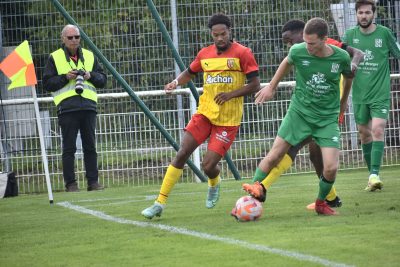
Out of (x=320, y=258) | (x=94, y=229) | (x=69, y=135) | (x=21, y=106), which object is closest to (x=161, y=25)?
(x=69, y=135)

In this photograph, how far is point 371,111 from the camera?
42.8ft

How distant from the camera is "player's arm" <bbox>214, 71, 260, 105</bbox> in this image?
1059 cm

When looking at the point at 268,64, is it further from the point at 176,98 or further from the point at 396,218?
the point at 396,218

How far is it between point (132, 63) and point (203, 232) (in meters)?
8.10

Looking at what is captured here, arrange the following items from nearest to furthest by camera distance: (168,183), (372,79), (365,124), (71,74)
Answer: (168,183), (372,79), (365,124), (71,74)

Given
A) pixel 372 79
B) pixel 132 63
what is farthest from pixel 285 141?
pixel 132 63

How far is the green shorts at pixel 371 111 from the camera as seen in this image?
1291cm

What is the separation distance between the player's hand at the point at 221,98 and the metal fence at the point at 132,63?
19.6 ft

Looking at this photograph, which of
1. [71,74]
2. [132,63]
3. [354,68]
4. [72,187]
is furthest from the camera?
[132,63]

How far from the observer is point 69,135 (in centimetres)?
1485

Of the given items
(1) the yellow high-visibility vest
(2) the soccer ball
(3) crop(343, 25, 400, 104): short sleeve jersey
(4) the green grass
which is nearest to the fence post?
(1) the yellow high-visibility vest

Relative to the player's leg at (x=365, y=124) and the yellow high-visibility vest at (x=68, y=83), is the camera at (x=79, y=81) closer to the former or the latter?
the yellow high-visibility vest at (x=68, y=83)

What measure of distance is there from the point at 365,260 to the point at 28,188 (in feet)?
33.7

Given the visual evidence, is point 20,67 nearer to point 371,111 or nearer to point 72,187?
point 72,187
